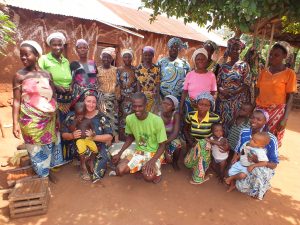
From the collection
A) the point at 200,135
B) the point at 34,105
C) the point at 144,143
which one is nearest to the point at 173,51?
the point at 200,135

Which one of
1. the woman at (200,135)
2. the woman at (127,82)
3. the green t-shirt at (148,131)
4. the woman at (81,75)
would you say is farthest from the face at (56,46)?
the woman at (200,135)

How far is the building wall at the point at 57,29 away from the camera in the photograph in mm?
7570

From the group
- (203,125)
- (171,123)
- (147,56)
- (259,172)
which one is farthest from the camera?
(147,56)

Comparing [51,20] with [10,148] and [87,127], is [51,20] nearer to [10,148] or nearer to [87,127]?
[10,148]

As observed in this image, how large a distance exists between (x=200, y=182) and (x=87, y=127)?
1777mm

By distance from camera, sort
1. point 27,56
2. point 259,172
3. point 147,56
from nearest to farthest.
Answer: point 27,56 < point 259,172 < point 147,56

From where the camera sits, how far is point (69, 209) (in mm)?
3090

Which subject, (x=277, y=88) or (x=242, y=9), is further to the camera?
(x=277, y=88)

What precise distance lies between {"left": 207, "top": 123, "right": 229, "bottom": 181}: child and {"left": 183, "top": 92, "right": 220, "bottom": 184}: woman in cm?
9

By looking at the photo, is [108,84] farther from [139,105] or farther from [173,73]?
[139,105]

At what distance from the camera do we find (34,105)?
3.28m

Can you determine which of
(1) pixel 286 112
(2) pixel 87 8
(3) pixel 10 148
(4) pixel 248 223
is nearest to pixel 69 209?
(4) pixel 248 223

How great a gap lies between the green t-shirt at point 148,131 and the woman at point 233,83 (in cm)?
129

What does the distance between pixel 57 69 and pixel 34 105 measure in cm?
71
